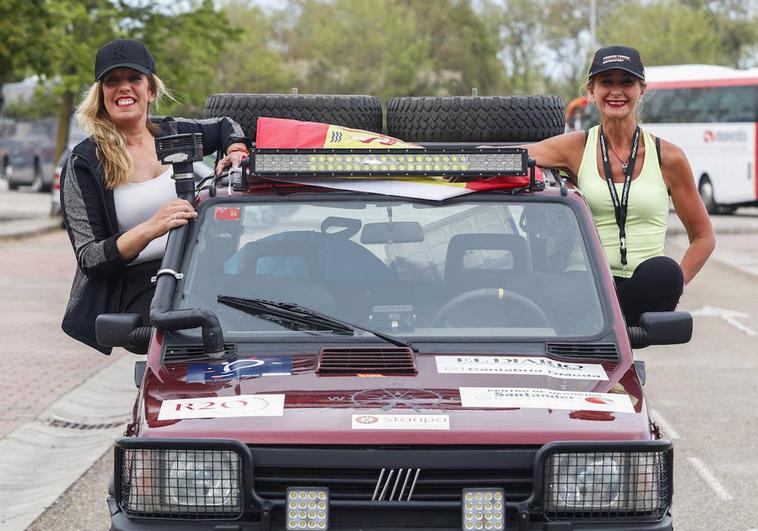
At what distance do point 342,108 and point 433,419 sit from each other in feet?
9.22

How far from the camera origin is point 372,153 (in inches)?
209

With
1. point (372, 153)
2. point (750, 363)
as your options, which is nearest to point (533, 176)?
point (372, 153)

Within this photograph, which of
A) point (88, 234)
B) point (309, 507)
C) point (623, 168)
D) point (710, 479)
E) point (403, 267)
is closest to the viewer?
point (309, 507)

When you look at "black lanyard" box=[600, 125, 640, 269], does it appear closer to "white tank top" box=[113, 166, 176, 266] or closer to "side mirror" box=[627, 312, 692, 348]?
"side mirror" box=[627, 312, 692, 348]

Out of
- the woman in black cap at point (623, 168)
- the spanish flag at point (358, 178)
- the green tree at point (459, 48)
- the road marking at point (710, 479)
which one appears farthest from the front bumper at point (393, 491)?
the green tree at point (459, 48)

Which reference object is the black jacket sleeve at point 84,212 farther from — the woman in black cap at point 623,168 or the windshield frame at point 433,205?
the woman in black cap at point 623,168

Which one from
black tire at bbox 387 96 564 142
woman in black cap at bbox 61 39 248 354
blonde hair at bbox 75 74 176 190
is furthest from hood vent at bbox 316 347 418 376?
black tire at bbox 387 96 564 142

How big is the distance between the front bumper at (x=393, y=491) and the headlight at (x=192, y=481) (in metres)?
0.02

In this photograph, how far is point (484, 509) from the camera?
13.9 feet

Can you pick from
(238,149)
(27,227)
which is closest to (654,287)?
(238,149)

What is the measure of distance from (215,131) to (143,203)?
0.62 meters

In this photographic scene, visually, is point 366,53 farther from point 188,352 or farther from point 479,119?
point 188,352

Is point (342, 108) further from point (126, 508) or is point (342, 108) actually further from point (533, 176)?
point (126, 508)

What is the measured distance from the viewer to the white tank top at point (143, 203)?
5812mm
